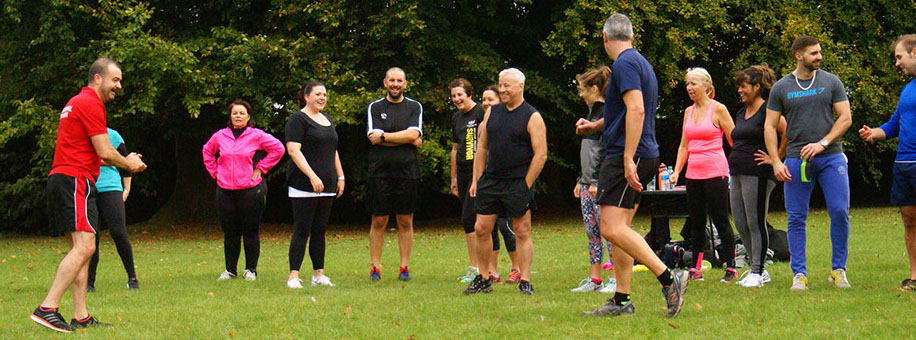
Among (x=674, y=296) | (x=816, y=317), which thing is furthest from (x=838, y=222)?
(x=674, y=296)

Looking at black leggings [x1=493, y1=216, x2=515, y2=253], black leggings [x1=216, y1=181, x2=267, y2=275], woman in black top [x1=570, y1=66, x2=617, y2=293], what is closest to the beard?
woman in black top [x1=570, y1=66, x2=617, y2=293]

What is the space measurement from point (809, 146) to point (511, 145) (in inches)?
84.6

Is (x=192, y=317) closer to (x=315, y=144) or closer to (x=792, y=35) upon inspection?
(x=315, y=144)

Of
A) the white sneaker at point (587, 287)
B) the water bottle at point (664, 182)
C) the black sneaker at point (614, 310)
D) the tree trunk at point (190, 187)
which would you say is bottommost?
the tree trunk at point (190, 187)

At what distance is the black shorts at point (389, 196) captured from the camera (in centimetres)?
774

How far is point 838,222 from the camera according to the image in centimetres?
622

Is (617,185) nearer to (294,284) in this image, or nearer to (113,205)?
(294,284)

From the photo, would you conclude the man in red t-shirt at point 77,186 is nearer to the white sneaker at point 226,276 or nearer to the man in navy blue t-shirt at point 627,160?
A: the white sneaker at point 226,276

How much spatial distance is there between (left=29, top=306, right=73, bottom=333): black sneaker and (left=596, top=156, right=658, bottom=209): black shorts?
3.42m

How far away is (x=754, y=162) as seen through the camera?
683 cm

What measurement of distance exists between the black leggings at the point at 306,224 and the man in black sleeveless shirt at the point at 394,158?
0.47 metres

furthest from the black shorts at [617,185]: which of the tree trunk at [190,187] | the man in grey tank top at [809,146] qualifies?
the tree trunk at [190,187]

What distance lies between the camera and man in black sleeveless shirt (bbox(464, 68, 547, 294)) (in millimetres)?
6281

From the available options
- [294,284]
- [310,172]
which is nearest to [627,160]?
[310,172]
